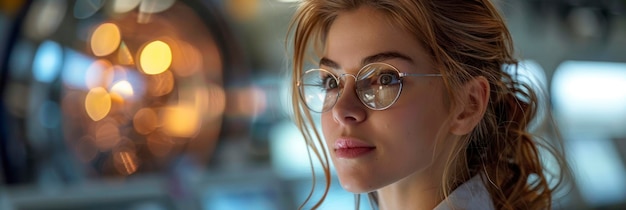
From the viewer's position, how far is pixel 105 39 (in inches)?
128

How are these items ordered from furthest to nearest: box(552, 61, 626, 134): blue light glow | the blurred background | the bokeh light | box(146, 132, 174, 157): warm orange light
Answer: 1. box(552, 61, 626, 134): blue light glow
2. box(146, 132, 174, 157): warm orange light
3. the bokeh light
4. the blurred background

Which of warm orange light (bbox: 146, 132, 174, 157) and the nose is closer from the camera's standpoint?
the nose

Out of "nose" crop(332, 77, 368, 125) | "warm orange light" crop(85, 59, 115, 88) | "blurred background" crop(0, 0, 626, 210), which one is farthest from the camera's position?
"warm orange light" crop(85, 59, 115, 88)

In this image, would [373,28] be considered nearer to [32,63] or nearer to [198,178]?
[32,63]

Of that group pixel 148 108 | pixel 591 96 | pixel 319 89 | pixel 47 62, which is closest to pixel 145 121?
pixel 148 108

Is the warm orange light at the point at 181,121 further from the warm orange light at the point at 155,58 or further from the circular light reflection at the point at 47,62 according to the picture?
the circular light reflection at the point at 47,62

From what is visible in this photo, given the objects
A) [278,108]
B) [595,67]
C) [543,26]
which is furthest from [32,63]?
[595,67]

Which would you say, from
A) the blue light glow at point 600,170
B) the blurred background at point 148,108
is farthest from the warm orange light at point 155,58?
the blue light glow at point 600,170

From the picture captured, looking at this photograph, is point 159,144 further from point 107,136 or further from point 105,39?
point 105,39

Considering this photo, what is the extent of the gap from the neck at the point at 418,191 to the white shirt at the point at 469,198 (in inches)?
0.6

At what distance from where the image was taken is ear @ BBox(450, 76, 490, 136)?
104 cm

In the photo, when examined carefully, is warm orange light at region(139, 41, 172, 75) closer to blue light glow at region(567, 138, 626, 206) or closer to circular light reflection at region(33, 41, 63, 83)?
circular light reflection at region(33, 41, 63, 83)

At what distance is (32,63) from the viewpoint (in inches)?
123

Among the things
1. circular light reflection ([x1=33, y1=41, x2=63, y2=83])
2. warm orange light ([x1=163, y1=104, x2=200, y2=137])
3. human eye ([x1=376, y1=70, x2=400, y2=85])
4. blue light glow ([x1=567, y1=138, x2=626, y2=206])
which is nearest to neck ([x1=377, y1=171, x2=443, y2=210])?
human eye ([x1=376, y1=70, x2=400, y2=85])
